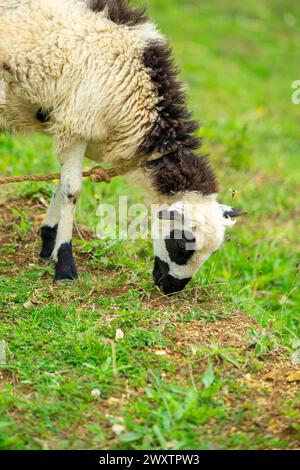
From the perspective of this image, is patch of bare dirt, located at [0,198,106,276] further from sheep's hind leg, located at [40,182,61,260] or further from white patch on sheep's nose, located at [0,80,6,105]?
white patch on sheep's nose, located at [0,80,6,105]

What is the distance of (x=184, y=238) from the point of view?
550cm

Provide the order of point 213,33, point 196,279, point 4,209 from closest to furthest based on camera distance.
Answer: point 196,279, point 4,209, point 213,33

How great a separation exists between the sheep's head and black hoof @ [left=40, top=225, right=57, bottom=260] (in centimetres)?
104

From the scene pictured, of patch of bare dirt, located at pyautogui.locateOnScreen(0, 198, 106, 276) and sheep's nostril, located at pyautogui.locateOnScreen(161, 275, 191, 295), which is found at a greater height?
patch of bare dirt, located at pyautogui.locateOnScreen(0, 198, 106, 276)

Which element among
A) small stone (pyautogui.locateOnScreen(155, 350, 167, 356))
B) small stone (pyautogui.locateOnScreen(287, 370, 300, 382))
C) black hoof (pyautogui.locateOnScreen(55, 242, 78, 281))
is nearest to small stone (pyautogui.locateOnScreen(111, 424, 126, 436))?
small stone (pyautogui.locateOnScreen(155, 350, 167, 356))

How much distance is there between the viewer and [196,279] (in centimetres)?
611

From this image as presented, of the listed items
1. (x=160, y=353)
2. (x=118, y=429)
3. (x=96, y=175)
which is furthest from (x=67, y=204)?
(x=118, y=429)

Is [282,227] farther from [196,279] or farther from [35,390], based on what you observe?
[35,390]

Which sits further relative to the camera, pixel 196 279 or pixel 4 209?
pixel 4 209

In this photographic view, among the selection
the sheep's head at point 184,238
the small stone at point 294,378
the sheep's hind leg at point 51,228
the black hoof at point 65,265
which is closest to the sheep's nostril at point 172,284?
the sheep's head at point 184,238

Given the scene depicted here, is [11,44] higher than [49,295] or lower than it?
higher

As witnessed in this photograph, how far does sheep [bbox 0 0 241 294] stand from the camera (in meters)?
5.51
